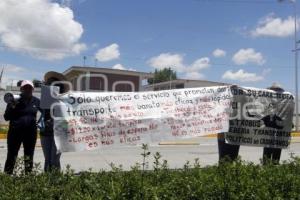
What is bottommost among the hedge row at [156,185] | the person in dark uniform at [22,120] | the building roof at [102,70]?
the hedge row at [156,185]

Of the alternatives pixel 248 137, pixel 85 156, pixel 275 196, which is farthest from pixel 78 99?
pixel 85 156

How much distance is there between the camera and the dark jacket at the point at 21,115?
7340mm

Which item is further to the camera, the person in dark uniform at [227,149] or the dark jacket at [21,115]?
the person in dark uniform at [227,149]

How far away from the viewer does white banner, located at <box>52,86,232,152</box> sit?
7.15 metres

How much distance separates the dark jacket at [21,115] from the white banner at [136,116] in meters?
0.48

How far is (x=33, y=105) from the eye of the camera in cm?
745

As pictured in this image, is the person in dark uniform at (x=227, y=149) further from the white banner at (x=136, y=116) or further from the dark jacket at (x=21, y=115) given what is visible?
the dark jacket at (x=21, y=115)

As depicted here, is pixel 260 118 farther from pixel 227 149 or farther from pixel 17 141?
pixel 17 141

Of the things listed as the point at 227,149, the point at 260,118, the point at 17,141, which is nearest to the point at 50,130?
the point at 17,141

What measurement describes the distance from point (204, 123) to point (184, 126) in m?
0.36

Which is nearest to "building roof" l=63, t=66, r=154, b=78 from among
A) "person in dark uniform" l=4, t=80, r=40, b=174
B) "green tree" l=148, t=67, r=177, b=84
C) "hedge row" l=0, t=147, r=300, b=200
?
"person in dark uniform" l=4, t=80, r=40, b=174

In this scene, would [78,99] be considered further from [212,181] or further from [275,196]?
[275,196]

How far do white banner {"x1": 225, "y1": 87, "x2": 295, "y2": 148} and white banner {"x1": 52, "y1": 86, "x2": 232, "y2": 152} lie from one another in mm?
182

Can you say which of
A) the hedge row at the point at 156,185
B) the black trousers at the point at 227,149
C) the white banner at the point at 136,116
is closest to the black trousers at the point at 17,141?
the white banner at the point at 136,116
